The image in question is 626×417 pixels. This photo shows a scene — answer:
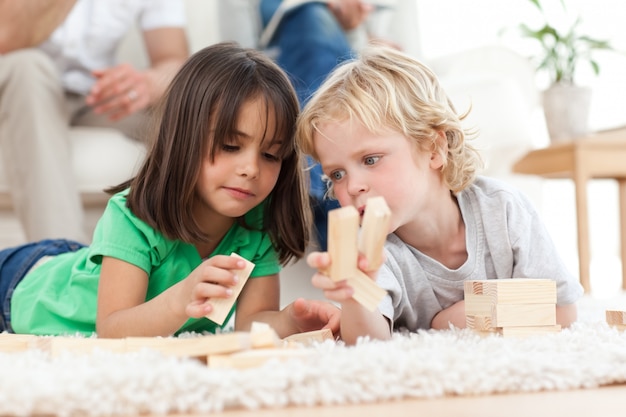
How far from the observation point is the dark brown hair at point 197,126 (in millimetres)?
1004

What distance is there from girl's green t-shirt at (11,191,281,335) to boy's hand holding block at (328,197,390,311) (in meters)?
0.42

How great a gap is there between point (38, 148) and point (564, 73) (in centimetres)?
170

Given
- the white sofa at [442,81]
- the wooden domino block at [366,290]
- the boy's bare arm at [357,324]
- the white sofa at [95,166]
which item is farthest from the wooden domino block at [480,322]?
the white sofa at [95,166]

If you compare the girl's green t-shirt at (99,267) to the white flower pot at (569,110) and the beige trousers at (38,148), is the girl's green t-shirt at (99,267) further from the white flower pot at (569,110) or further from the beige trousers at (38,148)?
the white flower pot at (569,110)

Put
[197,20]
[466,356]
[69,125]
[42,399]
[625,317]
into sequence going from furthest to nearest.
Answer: [197,20], [69,125], [625,317], [466,356], [42,399]

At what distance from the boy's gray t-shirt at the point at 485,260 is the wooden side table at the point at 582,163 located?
1112mm

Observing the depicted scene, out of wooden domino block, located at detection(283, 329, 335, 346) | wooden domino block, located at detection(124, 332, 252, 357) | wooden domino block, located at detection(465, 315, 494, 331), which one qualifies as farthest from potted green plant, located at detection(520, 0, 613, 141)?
wooden domino block, located at detection(124, 332, 252, 357)

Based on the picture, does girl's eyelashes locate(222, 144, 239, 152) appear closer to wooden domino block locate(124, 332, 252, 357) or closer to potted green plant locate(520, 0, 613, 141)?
wooden domino block locate(124, 332, 252, 357)

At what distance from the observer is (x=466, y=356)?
66 cm

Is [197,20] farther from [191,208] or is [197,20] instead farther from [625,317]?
[625,317]

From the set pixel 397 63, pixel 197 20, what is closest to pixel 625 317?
pixel 397 63

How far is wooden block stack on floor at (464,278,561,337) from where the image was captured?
86 centimetres

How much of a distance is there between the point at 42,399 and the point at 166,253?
1.82ft

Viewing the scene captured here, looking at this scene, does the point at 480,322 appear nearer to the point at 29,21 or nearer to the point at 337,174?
the point at 337,174
